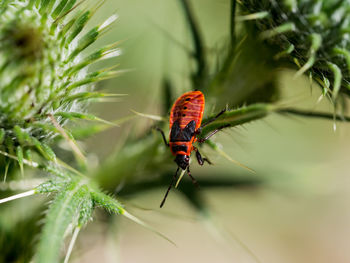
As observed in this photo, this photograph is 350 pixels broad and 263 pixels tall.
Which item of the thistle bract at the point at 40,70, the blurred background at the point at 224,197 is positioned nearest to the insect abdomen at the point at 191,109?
the thistle bract at the point at 40,70

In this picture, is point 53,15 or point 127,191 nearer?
point 53,15

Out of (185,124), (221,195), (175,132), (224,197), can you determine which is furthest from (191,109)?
(224,197)

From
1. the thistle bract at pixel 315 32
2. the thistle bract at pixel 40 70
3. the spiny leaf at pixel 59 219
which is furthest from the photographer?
the thistle bract at pixel 315 32

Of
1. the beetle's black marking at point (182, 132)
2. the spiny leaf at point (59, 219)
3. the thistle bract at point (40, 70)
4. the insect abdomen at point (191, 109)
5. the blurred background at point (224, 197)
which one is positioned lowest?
the blurred background at point (224, 197)

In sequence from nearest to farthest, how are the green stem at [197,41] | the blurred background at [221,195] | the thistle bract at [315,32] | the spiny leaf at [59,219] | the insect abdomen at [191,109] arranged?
the spiny leaf at [59,219] < the thistle bract at [315,32] < the insect abdomen at [191,109] < the green stem at [197,41] < the blurred background at [221,195]

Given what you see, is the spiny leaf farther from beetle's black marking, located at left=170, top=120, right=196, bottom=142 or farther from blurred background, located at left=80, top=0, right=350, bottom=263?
blurred background, located at left=80, top=0, right=350, bottom=263

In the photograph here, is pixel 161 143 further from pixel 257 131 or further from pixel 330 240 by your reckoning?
pixel 330 240

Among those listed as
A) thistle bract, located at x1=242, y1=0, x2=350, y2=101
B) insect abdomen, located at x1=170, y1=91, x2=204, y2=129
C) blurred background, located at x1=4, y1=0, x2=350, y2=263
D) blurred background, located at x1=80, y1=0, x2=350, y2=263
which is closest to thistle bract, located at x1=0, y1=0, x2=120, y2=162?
insect abdomen, located at x1=170, y1=91, x2=204, y2=129

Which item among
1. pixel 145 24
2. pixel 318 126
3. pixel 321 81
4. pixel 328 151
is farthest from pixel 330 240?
pixel 321 81

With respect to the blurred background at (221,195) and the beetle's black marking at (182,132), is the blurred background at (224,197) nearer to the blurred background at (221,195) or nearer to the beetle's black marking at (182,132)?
the blurred background at (221,195)
